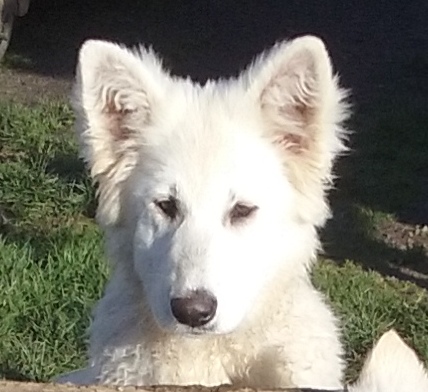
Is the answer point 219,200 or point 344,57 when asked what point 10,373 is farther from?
point 344,57

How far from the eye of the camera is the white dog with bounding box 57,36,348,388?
334cm

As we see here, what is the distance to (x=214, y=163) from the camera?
3.35 m

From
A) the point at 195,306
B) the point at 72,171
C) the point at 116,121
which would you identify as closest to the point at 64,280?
the point at 72,171

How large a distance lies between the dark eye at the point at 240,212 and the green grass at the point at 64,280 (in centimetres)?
148

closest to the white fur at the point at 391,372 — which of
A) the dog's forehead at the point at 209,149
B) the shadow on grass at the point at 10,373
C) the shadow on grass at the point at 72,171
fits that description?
the dog's forehead at the point at 209,149

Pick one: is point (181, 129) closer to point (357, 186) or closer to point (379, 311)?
point (379, 311)

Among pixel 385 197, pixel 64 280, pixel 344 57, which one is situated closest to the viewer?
pixel 64 280

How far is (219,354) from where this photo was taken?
3488mm

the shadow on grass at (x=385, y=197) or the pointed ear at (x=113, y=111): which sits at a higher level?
the pointed ear at (x=113, y=111)

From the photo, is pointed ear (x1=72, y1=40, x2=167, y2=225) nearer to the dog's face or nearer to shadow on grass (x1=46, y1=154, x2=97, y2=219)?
the dog's face

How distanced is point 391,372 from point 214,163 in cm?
141

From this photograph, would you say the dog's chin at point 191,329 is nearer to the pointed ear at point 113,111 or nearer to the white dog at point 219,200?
the white dog at point 219,200

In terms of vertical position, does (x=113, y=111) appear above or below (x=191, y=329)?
above

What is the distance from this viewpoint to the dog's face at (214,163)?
328 cm
